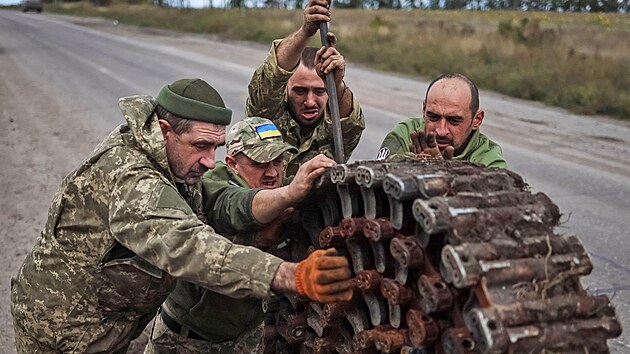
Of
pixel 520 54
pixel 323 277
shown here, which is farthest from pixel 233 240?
pixel 520 54

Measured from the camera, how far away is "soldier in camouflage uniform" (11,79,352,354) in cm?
281

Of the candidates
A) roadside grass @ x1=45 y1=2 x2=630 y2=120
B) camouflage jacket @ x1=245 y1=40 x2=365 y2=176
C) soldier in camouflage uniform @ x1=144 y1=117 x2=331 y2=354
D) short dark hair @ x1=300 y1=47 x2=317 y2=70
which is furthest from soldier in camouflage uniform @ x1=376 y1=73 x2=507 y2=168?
roadside grass @ x1=45 y1=2 x2=630 y2=120

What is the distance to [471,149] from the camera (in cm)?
396

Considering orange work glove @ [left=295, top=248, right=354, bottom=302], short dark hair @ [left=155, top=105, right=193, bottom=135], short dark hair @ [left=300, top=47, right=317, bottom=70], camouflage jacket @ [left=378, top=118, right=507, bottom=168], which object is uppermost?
short dark hair @ [left=300, top=47, right=317, bottom=70]

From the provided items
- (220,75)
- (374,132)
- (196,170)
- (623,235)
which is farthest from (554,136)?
(196,170)

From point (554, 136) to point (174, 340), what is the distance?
9976 millimetres

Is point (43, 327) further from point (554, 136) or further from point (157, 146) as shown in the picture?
point (554, 136)

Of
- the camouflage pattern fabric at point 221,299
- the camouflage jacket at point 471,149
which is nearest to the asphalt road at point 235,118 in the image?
the camouflage jacket at point 471,149

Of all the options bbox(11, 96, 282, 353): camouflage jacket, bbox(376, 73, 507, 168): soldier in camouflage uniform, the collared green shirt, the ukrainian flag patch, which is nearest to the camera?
bbox(11, 96, 282, 353): camouflage jacket

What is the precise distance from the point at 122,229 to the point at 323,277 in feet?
2.66

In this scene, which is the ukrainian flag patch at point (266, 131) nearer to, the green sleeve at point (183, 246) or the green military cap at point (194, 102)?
the green military cap at point (194, 102)

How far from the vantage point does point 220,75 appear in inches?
750

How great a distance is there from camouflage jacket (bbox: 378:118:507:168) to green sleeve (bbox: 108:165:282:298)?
1306 millimetres

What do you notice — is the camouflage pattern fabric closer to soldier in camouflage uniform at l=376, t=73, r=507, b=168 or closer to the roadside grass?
soldier in camouflage uniform at l=376, t=73, r=507, b=168
